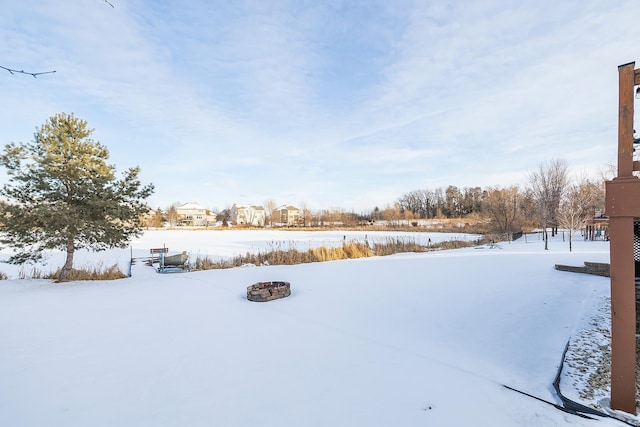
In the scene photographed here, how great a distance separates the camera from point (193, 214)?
70.5 metres

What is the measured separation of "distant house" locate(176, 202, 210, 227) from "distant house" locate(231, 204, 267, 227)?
7229mm

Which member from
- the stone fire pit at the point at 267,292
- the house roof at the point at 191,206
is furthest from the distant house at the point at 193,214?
the stone fire pit at the point at 267,292

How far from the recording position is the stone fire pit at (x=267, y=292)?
19.7 ft

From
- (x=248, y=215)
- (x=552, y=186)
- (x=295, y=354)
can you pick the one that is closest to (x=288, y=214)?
(x=248, y=215)

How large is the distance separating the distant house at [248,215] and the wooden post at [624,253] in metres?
72.8

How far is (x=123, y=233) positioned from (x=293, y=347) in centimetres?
636

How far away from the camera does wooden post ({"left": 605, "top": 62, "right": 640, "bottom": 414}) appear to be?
2383 millimetres

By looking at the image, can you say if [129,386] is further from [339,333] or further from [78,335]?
[339,333]

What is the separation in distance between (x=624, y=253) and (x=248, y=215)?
76605 mm

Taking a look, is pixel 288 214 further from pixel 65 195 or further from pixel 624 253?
pixel 624 253

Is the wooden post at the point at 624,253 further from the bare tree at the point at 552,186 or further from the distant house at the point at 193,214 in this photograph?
the distant house at the point at 193,214

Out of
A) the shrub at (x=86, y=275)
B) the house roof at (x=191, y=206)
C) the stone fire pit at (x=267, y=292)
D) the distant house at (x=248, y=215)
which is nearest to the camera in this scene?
the stone fire pit at (x=267, y=292)

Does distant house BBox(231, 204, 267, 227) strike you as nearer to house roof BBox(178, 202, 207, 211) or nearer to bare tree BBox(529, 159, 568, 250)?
house roof BBox(178, 202, 207, 211)

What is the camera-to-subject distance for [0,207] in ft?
22.5
